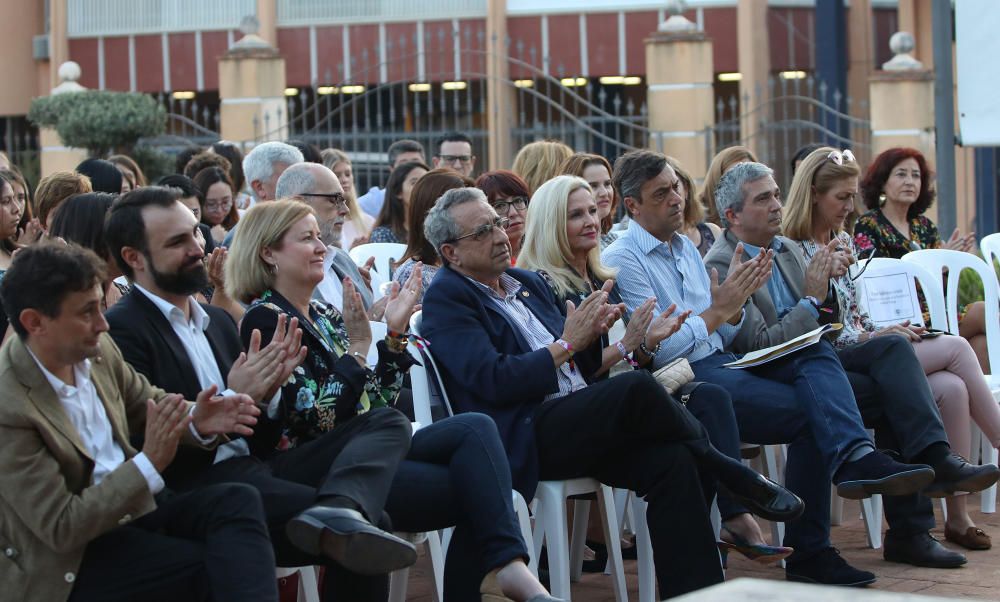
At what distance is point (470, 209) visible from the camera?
5102 millimetres

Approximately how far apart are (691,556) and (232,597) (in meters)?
1.59

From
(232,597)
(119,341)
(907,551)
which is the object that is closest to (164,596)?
(232,597)

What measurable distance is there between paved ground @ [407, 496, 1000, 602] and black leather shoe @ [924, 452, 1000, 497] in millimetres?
312

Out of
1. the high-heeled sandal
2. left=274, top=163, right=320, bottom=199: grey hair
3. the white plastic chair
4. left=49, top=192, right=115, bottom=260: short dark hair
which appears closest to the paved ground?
the high-heeled sandal

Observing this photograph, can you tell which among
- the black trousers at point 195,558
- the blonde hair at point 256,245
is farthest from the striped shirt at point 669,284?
the black trousers at point 195,558

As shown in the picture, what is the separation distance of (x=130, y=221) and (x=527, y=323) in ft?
4.87

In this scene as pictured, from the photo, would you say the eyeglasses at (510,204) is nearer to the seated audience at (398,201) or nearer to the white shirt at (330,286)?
the white shirt at (330,286)

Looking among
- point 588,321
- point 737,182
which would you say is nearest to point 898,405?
point 737,182

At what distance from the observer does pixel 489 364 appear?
483 cm

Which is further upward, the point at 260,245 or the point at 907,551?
the point at 260,245

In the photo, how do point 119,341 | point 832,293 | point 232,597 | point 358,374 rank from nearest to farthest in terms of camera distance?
1. point 232,597
2. point 119,341
3. point 358,374
4. point 832,293

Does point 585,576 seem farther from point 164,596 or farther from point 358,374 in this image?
point 164,596

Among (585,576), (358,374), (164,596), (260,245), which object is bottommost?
(585,576)

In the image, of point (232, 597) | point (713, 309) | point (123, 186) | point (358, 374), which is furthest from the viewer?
point (123, 186)
